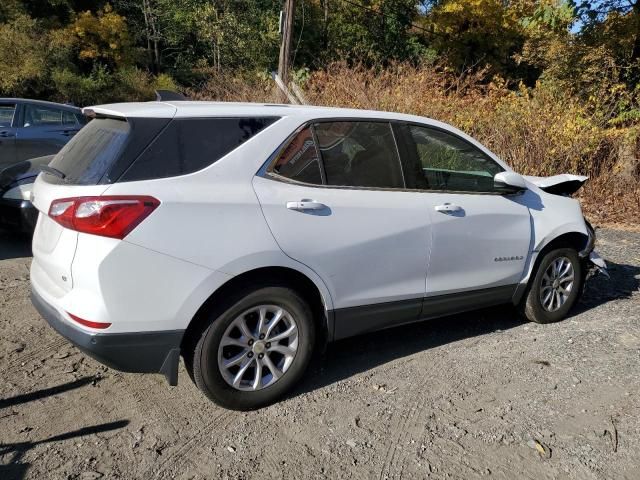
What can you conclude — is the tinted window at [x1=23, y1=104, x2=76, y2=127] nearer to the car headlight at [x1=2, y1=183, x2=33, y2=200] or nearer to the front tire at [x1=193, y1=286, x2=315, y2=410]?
the car headlight at [x1=2, y1=183, x2=33, y2=200]

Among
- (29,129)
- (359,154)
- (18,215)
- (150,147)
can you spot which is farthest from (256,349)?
(29,129)

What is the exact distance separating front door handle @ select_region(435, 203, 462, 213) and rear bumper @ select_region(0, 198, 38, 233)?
4573 mm

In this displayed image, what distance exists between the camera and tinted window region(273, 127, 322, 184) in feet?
11.3

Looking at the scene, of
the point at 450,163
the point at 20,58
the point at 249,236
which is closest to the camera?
the point at 249,236

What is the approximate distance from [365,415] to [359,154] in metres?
1.65

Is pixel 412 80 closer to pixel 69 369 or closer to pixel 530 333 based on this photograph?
pixel 530 333

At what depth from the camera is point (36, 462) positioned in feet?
9.41

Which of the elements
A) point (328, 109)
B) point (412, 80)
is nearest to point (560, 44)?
point (412, 80)

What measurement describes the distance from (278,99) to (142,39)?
2606 cm

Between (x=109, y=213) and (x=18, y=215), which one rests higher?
(x=109, y=213)

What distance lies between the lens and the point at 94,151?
10.5ft

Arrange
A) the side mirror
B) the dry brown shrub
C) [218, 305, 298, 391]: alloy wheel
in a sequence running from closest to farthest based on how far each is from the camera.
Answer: [218, 305, 298, 391]: alloy wheel → the side mirror → the dry brown shrub

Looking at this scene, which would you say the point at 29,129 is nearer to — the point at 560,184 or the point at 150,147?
the point at 150,147

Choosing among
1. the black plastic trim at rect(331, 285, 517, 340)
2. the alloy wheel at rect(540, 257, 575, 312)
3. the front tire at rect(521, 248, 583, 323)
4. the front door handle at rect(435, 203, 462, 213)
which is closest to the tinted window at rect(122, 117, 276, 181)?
the black plastic trim at rect(331, 285, 517, 340)
